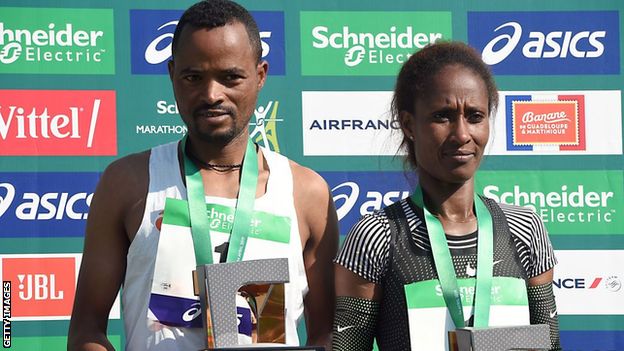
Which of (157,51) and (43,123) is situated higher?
(157,51)

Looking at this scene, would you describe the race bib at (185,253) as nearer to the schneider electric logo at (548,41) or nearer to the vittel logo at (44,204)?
the vittel logo at (44,204)

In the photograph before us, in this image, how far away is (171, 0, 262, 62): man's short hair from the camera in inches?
75.4

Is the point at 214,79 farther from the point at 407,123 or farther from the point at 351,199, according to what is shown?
the point at 351,199

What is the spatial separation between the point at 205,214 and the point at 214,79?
0.35 metres

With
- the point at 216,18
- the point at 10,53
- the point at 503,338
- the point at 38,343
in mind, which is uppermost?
the point at 10,53

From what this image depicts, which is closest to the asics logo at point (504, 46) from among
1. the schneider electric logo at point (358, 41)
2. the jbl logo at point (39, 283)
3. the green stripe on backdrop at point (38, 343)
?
the schneider electric logo at point (358, 41)

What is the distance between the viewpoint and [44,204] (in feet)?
10.6

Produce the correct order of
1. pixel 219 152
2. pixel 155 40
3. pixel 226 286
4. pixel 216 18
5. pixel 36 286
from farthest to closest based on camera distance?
pixel 155 40, pixel 36 286, pixel 219 152, pixel 216 18, pixel 226 286

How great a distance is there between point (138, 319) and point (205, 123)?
539mm

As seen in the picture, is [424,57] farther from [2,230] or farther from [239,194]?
[2,230]

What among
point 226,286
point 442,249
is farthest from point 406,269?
point 226,286

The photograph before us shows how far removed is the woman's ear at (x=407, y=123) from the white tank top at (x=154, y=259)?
0.35m

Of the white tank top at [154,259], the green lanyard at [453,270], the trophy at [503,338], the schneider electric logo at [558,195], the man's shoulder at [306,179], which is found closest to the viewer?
the trophy at [503,338]

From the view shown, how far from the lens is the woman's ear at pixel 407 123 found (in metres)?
1.96
